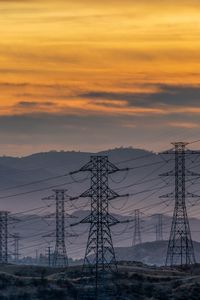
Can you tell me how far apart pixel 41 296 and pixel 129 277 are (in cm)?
1358

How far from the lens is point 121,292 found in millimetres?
154625

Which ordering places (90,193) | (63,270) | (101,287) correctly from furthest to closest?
(63,270) → (90,193) → (101,287)

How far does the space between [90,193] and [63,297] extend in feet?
47.3

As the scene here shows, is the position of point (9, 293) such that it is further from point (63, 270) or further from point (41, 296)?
point (63, 270)

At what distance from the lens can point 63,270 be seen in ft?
612

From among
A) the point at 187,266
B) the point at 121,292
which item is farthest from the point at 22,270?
the point at 121,292

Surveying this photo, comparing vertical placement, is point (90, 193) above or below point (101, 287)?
above

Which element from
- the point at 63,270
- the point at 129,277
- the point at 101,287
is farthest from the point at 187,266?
the point at 101,287

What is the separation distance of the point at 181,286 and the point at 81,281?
1434 centimetres

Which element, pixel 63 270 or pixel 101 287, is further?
pixel 63 270

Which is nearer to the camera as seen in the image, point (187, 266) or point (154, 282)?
point (154, 282)

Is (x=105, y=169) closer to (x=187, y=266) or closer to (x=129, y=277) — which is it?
(x=129, y=277)

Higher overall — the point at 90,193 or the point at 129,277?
the point at 90,193

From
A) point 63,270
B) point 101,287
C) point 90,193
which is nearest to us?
point 101,287
